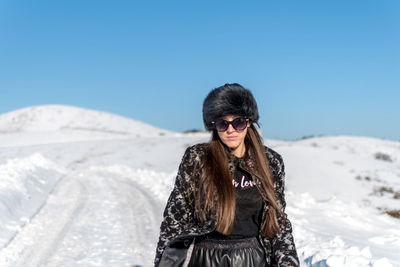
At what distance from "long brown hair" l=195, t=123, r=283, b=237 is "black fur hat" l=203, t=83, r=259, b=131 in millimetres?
150

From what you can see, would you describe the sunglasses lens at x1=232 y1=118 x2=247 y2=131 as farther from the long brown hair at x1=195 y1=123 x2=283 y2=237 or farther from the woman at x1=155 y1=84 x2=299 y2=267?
the long brown hair at x1=195 y1=123 x2=283 y2=237

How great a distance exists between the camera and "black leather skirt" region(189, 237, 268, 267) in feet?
8.41

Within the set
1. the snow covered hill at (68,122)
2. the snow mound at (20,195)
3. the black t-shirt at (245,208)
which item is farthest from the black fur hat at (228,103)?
the snow covered hill at (68,122)

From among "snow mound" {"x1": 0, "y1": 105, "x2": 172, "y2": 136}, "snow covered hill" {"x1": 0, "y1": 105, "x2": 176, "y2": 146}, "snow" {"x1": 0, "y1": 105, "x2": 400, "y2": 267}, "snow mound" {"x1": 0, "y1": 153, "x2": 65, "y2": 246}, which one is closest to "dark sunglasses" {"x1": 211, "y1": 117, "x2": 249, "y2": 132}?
"snow" {"x1": 0, "y1": 105, "x2": 400, "y2": 267}

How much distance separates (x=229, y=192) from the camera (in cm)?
254

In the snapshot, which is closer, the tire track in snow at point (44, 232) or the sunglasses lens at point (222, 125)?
the sunglasses lens at point (222, 125)

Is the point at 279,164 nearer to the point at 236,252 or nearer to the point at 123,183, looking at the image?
the point at 236,252

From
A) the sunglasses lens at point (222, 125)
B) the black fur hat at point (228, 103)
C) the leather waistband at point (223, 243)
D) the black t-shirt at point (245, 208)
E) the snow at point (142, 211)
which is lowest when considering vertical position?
the snow at point (142, 211)

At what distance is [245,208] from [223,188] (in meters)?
0.23

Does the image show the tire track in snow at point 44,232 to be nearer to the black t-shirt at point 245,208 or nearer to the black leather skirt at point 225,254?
the black leather skirt at point 225,254

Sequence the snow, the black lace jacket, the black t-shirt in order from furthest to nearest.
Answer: the snow → the black t-shirt → the black lace jacket

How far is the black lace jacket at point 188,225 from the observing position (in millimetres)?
2520

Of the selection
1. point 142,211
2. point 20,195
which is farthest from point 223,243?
point 20,195

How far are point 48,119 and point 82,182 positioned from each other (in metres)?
41.4
